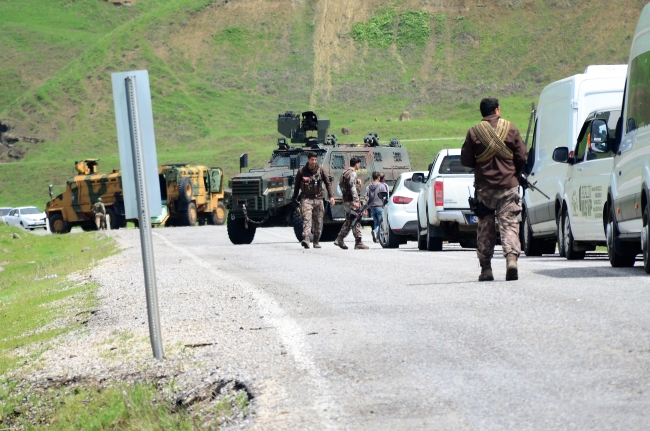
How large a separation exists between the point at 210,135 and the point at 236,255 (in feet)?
279

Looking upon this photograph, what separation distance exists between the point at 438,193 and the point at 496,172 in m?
7.96

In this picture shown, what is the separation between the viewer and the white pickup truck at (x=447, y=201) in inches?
797

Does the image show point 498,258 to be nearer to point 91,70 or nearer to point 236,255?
point 236,255

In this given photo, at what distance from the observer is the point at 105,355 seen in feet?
28.6

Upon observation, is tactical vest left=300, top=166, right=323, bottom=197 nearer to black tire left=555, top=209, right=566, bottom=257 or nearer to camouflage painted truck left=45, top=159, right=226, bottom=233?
black tire left=555, top=209, right=566, bottom=257

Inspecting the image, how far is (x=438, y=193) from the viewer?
2038 cm

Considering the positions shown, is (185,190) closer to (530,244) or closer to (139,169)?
(530,244)

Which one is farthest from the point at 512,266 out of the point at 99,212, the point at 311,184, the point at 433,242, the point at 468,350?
the point at 99,212

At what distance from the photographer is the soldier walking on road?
23.2m

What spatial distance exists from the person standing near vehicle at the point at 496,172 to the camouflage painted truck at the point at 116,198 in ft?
120

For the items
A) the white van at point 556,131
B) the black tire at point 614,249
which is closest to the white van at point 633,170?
the black tire at point 614,249

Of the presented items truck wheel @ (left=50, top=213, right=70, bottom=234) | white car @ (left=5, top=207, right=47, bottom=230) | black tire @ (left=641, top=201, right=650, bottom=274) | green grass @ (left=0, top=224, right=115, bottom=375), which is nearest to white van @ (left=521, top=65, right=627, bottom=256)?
black tire @ (left=641, top=201, right=650, bottom=274)

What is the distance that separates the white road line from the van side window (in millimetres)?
4063

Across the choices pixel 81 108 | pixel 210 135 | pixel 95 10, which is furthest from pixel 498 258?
pixel 95 10
